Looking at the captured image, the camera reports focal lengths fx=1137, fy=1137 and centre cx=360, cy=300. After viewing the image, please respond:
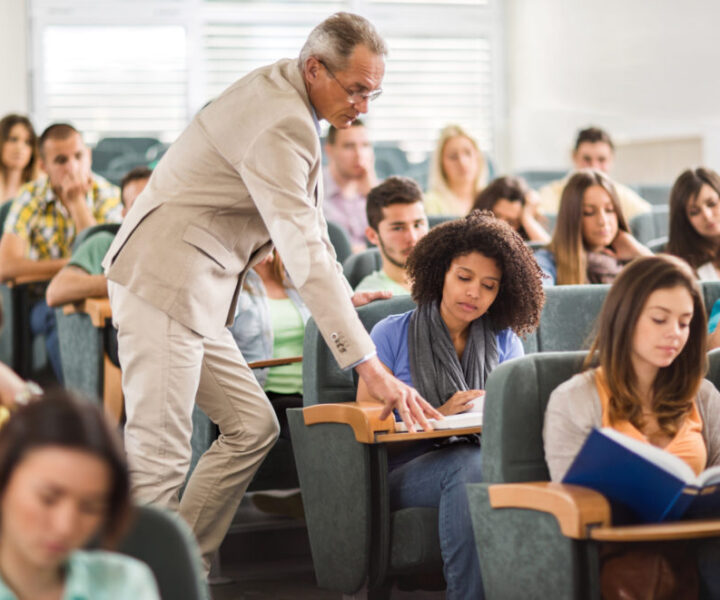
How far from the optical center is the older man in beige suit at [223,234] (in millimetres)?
2250

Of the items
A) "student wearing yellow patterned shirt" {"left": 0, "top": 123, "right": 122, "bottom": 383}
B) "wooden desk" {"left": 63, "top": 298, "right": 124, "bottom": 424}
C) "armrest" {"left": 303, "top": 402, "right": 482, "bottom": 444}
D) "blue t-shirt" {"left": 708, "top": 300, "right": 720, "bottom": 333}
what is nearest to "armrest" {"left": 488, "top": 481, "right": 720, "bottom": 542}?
"armrest" {"left": 303, "top": 402, "right": 482, "bottom": 444}

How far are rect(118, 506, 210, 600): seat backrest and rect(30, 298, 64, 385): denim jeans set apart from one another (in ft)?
11.8

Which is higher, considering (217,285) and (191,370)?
(217,285)

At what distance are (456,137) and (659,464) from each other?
3961 mm

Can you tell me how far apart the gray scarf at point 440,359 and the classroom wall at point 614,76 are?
462cm

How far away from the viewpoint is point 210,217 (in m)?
2.39

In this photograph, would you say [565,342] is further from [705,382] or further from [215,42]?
[215,42]

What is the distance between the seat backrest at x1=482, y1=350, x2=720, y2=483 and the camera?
6.88ft

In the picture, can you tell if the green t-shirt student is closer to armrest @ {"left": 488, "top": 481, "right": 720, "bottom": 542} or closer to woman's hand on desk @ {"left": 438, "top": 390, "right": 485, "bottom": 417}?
woman's hand on desk @ {"left": 438, "top": 390, "right": 485, "bottom": 417}

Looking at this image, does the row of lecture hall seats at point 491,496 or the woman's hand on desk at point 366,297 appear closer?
the row of lecture hall seats at point 491,496

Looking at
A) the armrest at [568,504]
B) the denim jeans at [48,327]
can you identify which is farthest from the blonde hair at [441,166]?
the armrest at [568,504]

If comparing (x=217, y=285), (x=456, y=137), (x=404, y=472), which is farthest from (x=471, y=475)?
(x=456, y=137)

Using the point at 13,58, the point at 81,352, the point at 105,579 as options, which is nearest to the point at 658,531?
the point at 105,579

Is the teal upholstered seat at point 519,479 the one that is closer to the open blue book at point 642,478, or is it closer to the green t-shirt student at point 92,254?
the open blue book at point 642,478
